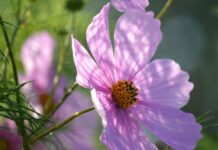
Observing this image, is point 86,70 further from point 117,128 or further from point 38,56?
point 38,56

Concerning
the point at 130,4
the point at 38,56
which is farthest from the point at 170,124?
the point at 38,56

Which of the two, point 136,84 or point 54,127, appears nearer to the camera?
point 54,127

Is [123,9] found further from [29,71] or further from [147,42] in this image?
[29,71]

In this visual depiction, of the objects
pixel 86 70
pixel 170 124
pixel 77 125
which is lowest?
pixel 77 125

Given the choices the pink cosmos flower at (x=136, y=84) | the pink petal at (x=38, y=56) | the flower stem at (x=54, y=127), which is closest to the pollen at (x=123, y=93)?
the pink cosmos flower at (x=136, y=84)

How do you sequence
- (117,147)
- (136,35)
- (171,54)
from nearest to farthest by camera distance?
(117,147) → (136,35) → (171,54)

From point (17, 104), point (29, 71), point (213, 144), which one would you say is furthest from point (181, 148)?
point (213, 144)

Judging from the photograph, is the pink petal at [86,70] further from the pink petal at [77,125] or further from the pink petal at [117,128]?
the pink petal at [77,125]

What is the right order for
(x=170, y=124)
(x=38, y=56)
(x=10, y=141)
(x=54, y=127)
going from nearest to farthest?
(x=54, y=127)
(x=170, y=124)
(x=10, y=141)
(x=38, y=56)
